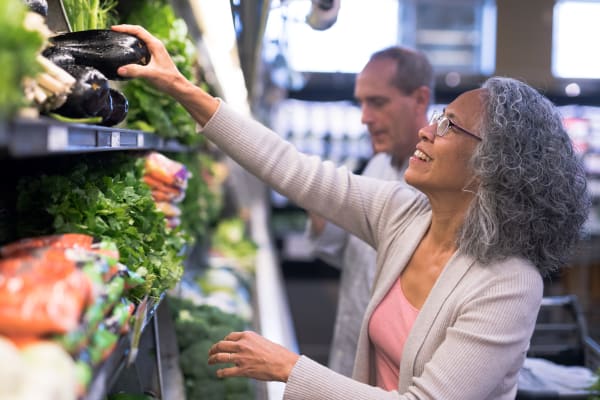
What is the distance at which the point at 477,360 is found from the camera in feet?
5.42

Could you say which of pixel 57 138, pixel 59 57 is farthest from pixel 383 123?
pixel 57 138

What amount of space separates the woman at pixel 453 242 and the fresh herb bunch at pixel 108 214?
0.26m

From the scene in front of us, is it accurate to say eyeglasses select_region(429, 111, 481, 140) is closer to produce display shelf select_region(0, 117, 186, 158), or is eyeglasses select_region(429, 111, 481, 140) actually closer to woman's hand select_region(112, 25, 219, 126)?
woman's hand select_region(112, 25, 219, 126)

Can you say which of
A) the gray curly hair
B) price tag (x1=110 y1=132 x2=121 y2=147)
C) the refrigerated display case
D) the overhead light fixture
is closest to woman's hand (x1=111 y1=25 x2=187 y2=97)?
the refrigerated display case

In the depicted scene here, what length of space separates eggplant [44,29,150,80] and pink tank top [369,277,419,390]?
36.7 inches

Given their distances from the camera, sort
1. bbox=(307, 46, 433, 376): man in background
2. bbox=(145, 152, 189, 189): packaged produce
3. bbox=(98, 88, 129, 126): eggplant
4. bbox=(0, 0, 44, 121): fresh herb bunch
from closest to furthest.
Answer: bbox=(0, 0, 44, 121): fresh herb bunch < bbox=(98, 88, 129, 126): eggplant < bbox=(145, 152, 189, 189): packaged produce < bbox=(307, 46, 433, 376): man in background

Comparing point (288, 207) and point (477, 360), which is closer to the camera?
point (477, 360)

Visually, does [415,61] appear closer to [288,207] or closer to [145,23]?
[145,23]

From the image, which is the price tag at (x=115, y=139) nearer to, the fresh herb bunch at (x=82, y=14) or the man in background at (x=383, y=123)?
the fresh herb bunch at (x=82, y=14)

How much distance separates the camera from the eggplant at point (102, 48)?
1651 mm

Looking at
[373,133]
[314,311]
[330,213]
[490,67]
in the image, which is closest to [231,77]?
[373,133]

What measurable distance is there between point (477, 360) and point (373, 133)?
1.45m

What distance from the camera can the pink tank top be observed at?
1.89 m

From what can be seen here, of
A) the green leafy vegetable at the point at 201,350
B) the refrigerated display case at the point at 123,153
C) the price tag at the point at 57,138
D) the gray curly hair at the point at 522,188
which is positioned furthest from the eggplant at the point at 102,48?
the green leafy vegetable at the point at 201,350
